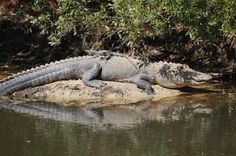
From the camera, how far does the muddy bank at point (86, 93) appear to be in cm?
1034

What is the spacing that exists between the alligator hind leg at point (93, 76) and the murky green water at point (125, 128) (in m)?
1.23

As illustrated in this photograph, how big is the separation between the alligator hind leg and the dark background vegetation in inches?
35.3

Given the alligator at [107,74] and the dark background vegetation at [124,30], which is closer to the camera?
the dark background vegetation at [124,30]

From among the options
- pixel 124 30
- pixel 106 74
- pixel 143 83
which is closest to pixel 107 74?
pixel 106 74

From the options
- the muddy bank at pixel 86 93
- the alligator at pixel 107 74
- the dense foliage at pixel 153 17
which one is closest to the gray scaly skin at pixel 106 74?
the alligator at pixel 107 74

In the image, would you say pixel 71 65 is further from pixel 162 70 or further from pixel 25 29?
pixel 25 29

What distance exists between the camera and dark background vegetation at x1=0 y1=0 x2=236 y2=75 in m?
10.4

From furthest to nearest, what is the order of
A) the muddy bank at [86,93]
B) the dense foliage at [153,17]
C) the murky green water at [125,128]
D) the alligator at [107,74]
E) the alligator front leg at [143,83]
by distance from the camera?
the alligator at [107,74] → the alligator front leg at [143,83] → the muddy bank at [86,93] → the dense foliage at [153,17] → the murky green water at [125,128]

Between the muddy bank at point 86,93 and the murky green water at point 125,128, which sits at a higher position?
the muddy bank at point 86,93

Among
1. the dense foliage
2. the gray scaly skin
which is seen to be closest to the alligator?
the gray scaly skin

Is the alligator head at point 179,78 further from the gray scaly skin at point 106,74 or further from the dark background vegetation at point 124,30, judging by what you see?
the dark background vegetation at point 124,30

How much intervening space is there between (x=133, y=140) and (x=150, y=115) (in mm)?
1709

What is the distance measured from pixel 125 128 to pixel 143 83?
2.87 metres

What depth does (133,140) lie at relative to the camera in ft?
24.5
